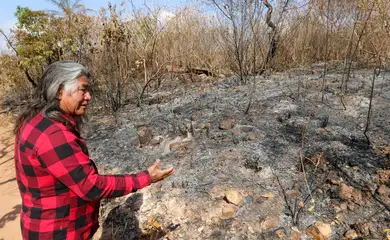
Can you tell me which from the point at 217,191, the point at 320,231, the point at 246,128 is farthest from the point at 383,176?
the point at 246,128

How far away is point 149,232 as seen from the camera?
202 cm

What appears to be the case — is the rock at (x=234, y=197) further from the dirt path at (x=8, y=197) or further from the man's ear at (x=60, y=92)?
the dirt path at (x=8, y=197)

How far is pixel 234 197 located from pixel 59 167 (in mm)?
1307

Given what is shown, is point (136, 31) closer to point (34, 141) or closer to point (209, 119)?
point (209, 119)

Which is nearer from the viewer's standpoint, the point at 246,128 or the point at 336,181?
the point at 336,181

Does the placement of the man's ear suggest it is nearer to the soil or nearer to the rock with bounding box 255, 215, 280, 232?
the soil

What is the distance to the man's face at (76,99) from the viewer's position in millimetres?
1247

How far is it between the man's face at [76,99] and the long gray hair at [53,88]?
0.7 inches

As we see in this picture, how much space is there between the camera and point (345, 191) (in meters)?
1.98

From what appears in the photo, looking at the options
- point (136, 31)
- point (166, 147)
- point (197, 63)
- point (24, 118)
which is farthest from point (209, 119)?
point (197, 63)

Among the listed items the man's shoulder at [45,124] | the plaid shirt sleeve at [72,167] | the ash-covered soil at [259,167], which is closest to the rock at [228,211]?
the ash-covered soil at [259,167]

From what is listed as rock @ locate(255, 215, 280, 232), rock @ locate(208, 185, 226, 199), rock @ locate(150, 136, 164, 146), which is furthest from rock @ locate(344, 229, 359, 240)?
rock @ locate(150, 136, 164, 146)

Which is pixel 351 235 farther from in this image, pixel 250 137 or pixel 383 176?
pixel 250 137

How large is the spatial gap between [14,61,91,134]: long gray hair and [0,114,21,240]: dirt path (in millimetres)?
1871
